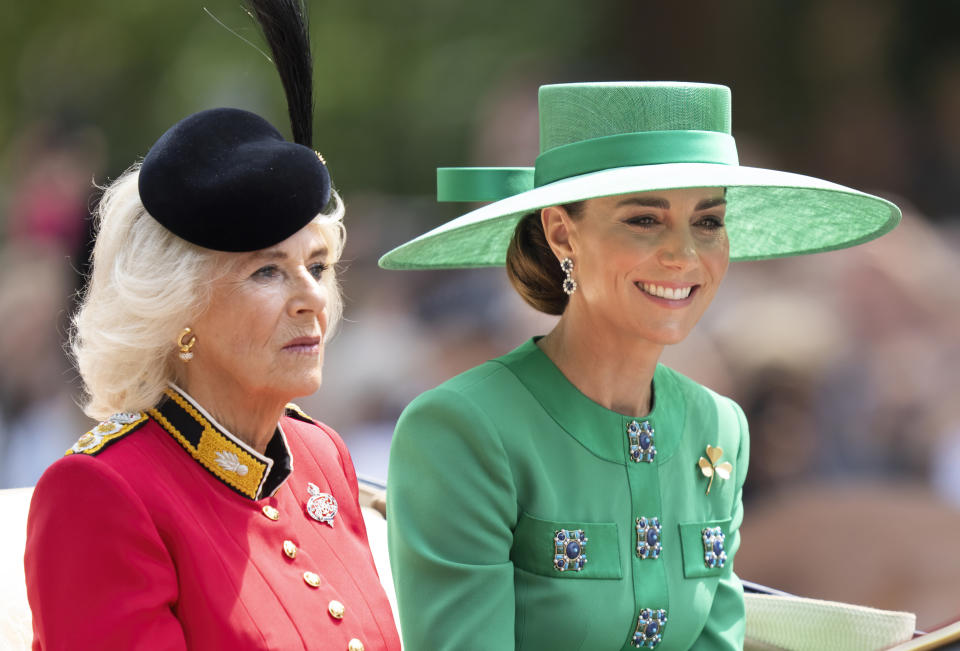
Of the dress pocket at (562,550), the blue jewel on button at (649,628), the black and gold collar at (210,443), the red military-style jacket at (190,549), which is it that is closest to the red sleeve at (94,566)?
the red military-style jacket at (190,549)

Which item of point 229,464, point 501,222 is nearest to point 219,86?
point 501,222

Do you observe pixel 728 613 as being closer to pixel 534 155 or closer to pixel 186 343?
pixel 186 343

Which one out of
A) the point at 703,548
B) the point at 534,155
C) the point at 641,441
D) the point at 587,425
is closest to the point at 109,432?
the point at 587,425

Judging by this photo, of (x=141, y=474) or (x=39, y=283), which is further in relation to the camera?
(x=39, y=283)

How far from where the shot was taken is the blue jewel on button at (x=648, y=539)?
2.10 metres

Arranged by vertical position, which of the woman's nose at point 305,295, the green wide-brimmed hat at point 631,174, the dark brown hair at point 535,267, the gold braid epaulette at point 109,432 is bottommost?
the gold braid epaulette at point 109,432

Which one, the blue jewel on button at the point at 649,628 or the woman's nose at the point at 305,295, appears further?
the blue jewel on button at the point at 649,628

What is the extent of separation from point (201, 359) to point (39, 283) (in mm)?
4468

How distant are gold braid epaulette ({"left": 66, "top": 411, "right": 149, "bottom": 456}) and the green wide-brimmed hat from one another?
0.54 m

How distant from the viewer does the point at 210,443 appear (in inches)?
74.0

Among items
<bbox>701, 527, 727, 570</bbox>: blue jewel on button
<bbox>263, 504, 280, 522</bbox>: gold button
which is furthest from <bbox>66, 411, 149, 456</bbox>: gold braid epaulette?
<bbox>701, 527, 727, 570</bbox>: blue jewel on button

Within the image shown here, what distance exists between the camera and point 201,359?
6.22 ft

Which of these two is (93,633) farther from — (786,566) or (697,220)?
(786,566)

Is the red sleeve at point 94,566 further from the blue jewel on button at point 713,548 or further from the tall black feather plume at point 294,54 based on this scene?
the blue jewel on button at point 713,548
